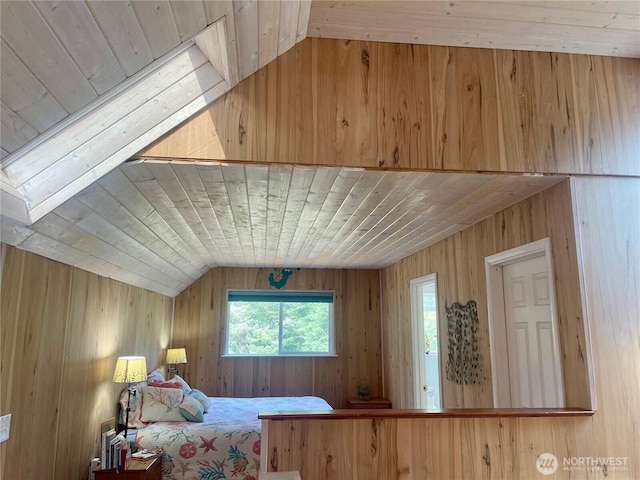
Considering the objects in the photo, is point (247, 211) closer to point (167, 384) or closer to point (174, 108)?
point (174, 108)

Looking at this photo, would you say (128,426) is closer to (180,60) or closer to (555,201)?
(180,60)

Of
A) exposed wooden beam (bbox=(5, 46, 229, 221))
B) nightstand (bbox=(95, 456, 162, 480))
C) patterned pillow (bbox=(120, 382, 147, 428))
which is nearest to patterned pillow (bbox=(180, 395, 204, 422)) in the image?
patterned pillow (bbox=(120, 382, 147, 428))

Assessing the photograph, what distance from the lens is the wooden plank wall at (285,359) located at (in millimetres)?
6078

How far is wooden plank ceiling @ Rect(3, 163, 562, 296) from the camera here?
2.40 meters

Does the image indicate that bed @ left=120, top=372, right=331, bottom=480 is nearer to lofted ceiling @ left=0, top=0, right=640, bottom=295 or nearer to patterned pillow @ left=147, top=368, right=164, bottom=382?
patterned pillow @ left=147, top=368, right=164, bottom=382

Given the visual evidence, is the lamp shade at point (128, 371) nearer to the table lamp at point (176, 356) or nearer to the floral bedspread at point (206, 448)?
the floral bedspread at point (206, 448)

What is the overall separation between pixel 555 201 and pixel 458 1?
1.22m

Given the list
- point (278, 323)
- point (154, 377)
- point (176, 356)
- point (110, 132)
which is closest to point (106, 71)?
point (110, 132)

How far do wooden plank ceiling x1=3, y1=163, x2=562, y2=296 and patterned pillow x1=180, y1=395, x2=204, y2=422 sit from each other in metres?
1.20

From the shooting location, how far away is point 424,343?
16.1 ft

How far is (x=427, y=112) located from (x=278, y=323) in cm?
441

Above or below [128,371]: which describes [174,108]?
above

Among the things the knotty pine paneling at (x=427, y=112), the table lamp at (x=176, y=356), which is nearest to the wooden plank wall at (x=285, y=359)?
the table lamp at (x=176, y=356)

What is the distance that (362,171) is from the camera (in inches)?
95.9
